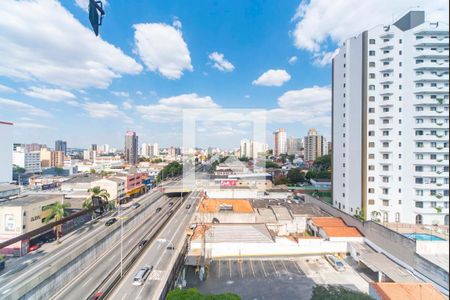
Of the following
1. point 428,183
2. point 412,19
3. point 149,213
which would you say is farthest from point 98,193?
point 412,19

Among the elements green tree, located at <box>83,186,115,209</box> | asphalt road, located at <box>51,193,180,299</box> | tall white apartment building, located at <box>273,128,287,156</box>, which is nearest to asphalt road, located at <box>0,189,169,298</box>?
asphalt road, located at <box>51,193,180,299</box>

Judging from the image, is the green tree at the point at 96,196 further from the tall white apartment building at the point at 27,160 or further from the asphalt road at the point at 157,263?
the tall white apartment building at the point at 27,160

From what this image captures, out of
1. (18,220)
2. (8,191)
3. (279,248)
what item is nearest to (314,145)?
(279,248)

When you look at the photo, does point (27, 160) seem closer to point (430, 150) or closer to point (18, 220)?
point (18, 220)

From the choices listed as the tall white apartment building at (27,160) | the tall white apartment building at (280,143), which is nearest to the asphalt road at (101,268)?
the tall white apartment building at (27,160)

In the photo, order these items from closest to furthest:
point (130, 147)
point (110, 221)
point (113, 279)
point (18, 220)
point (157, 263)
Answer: point (113, 279), point (157, 263), point (18, 220), point (110, 221), point (130, 147)

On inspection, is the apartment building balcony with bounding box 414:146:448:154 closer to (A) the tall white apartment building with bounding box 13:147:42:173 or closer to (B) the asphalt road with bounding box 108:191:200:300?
(B) the asphalt road with bounding box 108:191:200:300
